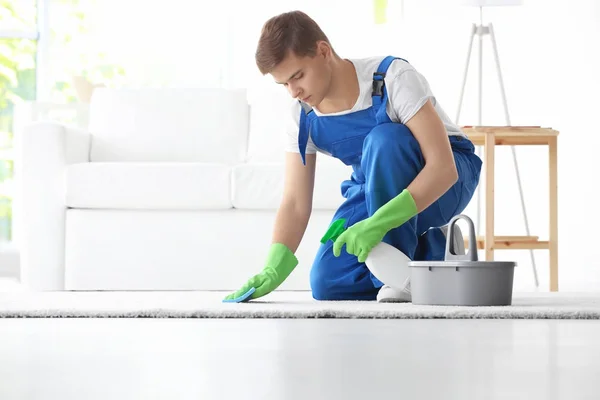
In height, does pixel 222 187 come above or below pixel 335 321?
above

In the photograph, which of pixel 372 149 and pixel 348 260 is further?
pixel 348 260

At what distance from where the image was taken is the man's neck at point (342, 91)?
2.02 meters

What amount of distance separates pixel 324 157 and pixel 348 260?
1.20m

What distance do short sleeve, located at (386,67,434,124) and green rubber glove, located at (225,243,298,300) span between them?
37 centimetres

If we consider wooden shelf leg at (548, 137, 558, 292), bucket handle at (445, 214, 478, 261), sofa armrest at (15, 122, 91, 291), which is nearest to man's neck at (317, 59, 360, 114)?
bucket handle at (445, 214, 478, 261)

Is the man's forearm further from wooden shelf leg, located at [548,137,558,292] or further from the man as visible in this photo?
wooden shelf leg, located at [548,137,558,292]

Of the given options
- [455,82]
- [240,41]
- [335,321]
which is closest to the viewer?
[335,321]

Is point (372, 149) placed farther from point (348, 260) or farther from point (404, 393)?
point (404, 393)

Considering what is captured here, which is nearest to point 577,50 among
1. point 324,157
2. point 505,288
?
point 324,157

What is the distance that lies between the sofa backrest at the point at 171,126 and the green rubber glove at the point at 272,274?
1793 mm

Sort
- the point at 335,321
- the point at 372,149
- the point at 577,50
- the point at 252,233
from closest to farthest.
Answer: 1. the point at 335,321
2. the point at 372,149
3. the point at 252,233
4. the point at 577,50

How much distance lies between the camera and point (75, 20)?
596 centimetres

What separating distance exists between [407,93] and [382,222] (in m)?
0.27

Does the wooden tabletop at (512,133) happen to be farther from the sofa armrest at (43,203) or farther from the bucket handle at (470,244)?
the sofa armrest at (43,203)
